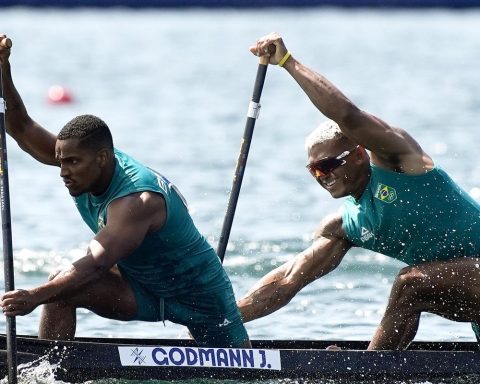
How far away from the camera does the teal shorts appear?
335 inches

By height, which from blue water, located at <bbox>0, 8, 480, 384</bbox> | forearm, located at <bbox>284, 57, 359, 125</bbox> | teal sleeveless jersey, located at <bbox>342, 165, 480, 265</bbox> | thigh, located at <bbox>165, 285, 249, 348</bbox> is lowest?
blue water, located at <bbox>0, 8, 480, 384</bbox>

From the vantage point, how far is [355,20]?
181 feet

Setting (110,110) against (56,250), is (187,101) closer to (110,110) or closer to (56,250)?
(110,110)

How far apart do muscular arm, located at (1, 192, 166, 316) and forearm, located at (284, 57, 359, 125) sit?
4.80 ft

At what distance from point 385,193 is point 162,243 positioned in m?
1.61

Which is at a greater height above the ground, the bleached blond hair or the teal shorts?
the bleached blond hair

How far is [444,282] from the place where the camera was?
8602 mm

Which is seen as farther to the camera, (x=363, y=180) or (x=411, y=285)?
(x=363, y=180)

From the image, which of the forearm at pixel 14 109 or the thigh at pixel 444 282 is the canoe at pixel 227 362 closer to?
the thigh at pixel 444 282

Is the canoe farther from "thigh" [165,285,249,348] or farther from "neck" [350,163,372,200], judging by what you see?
"neck" [350,163,372,200]

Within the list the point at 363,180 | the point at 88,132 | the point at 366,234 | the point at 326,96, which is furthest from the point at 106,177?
the point at 366,234

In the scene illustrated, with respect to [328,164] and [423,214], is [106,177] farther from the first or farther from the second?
[423,214]

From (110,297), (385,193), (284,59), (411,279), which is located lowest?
(110,297)

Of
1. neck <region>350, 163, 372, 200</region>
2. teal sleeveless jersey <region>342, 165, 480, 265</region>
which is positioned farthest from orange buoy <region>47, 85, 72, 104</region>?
teal sleeveless jersey <region>342, 165, 480, 265</region>
